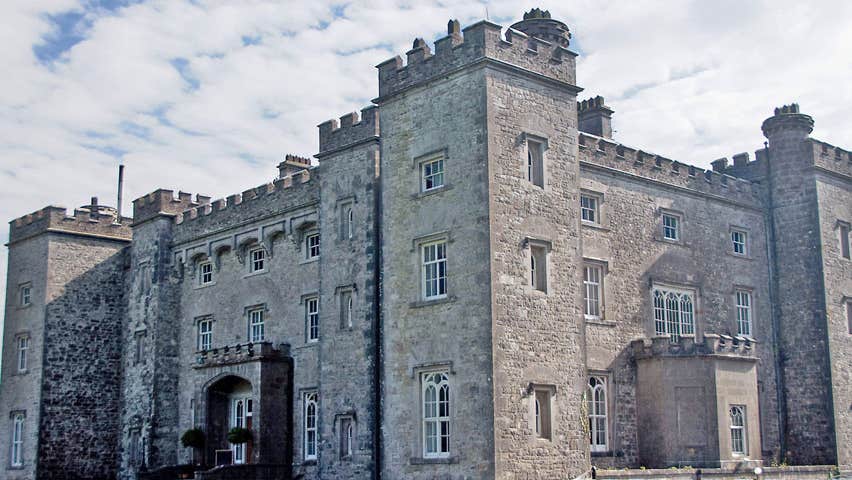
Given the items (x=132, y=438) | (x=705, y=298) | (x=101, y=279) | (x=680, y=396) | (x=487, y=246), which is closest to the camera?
(x=487, y=246)

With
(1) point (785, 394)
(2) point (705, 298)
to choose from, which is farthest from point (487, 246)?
(1) point (785, 394)

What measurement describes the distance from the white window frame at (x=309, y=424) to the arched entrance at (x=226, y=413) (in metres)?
2.73

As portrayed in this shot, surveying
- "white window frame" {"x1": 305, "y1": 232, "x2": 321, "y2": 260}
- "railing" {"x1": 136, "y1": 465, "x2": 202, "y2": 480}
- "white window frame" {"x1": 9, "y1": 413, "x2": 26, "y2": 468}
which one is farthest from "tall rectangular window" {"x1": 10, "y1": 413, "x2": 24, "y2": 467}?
"white window frame" {"x1": 305, "y1": 232, "x2": 321, "y2": 260}

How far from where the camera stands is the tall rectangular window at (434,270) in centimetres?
2441

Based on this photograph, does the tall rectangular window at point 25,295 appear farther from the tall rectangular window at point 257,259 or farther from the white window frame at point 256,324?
the white window frame at point 256,324

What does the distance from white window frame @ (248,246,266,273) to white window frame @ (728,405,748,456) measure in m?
15.1

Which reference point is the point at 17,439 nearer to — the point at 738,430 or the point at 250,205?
the point at 250,205

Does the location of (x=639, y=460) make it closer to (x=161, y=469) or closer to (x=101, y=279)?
(x=161, y=469)

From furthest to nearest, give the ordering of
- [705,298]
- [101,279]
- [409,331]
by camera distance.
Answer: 1. [101,279]
2. [705,298]
3. [409,331]

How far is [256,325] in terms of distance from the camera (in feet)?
110

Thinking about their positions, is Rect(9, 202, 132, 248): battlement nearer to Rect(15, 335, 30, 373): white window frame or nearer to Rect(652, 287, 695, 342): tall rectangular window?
Rect(15, 335, 30, 373): white window frame

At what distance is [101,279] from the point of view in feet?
131

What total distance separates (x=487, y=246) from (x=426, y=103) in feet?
14.2

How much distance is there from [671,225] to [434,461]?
11630 millimetres
